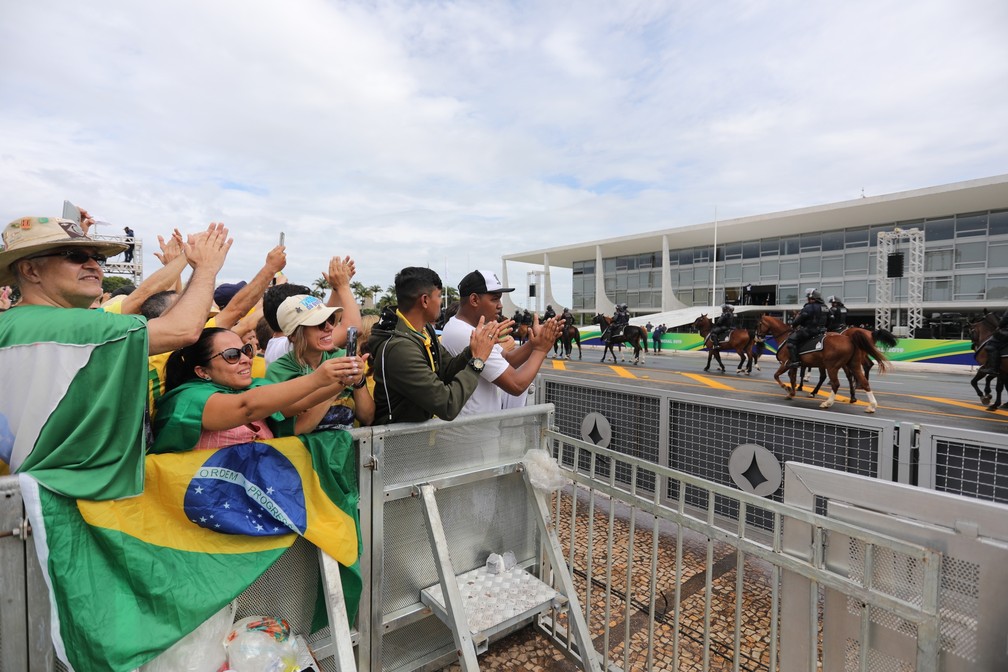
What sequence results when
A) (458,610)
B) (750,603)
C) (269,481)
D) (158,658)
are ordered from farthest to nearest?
(750,603)
(458,610)
(269,481)
(158,658)

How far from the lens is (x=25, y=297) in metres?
1.61

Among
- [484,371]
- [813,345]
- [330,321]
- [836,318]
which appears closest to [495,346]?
[484,371]

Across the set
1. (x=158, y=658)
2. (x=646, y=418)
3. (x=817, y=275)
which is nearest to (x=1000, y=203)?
(x=817, y=275)

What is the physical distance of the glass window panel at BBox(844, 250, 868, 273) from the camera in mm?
32812

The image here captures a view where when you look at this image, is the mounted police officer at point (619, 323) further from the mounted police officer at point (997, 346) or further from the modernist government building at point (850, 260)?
the mounted police officer at point (997, 346)

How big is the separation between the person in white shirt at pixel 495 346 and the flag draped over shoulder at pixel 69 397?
5.37 feet

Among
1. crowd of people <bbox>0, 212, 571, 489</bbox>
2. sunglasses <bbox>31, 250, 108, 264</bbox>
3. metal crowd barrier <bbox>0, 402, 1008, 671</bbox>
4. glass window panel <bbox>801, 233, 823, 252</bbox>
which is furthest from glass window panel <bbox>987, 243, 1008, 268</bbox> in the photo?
sunglasses <bbox>31, 250, 108, 264</bbox>

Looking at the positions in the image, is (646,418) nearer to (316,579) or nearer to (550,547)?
(550,547)

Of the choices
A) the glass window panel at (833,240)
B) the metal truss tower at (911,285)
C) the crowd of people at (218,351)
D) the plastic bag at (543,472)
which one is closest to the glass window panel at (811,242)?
the glass window panel at (833,240)

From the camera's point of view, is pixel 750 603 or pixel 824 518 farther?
pixel 750 603

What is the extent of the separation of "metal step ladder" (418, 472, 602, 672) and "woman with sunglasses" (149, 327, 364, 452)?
0.90 meters

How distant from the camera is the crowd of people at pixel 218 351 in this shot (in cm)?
152

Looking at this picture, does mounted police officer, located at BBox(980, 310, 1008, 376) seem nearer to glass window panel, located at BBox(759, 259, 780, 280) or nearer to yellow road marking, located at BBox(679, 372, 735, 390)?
yellow road marking, located at BBox(679, 372, 735, 390)

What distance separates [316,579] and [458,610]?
0.66m
